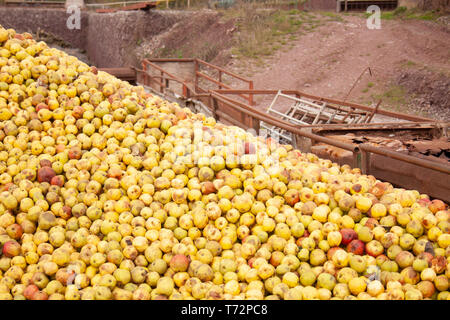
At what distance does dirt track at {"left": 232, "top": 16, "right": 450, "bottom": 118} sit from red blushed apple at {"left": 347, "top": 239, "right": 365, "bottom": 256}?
12114mm

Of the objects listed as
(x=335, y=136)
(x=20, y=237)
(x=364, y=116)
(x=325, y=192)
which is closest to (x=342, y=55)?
(x=364, y=116)

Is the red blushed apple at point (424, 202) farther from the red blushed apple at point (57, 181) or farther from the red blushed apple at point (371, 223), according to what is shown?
the red blushed apple at point (57, 181)

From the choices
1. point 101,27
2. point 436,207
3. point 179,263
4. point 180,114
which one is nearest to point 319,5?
point 101,27

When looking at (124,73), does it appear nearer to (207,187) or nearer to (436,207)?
(207,187)

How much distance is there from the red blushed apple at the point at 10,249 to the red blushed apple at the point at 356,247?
246 cm

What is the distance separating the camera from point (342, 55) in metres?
18.4

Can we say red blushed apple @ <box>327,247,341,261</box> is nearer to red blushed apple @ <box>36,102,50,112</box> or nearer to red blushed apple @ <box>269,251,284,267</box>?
red blushed apple @ <box>269,251,284,267</box>

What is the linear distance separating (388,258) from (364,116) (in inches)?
199

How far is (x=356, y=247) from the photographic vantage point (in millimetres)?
2971

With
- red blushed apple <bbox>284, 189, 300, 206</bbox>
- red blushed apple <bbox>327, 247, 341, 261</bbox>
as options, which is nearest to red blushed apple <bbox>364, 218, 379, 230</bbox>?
red blushed apple <bbox>327, 247, 341, 261</bbox>

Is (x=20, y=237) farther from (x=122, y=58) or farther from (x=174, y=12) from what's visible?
(x=174, y=12)

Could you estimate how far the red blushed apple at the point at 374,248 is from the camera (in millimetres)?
2930

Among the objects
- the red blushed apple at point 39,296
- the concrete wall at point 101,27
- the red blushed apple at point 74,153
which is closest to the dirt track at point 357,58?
the concrete wall at point 101,27

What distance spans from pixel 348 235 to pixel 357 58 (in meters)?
16.4
